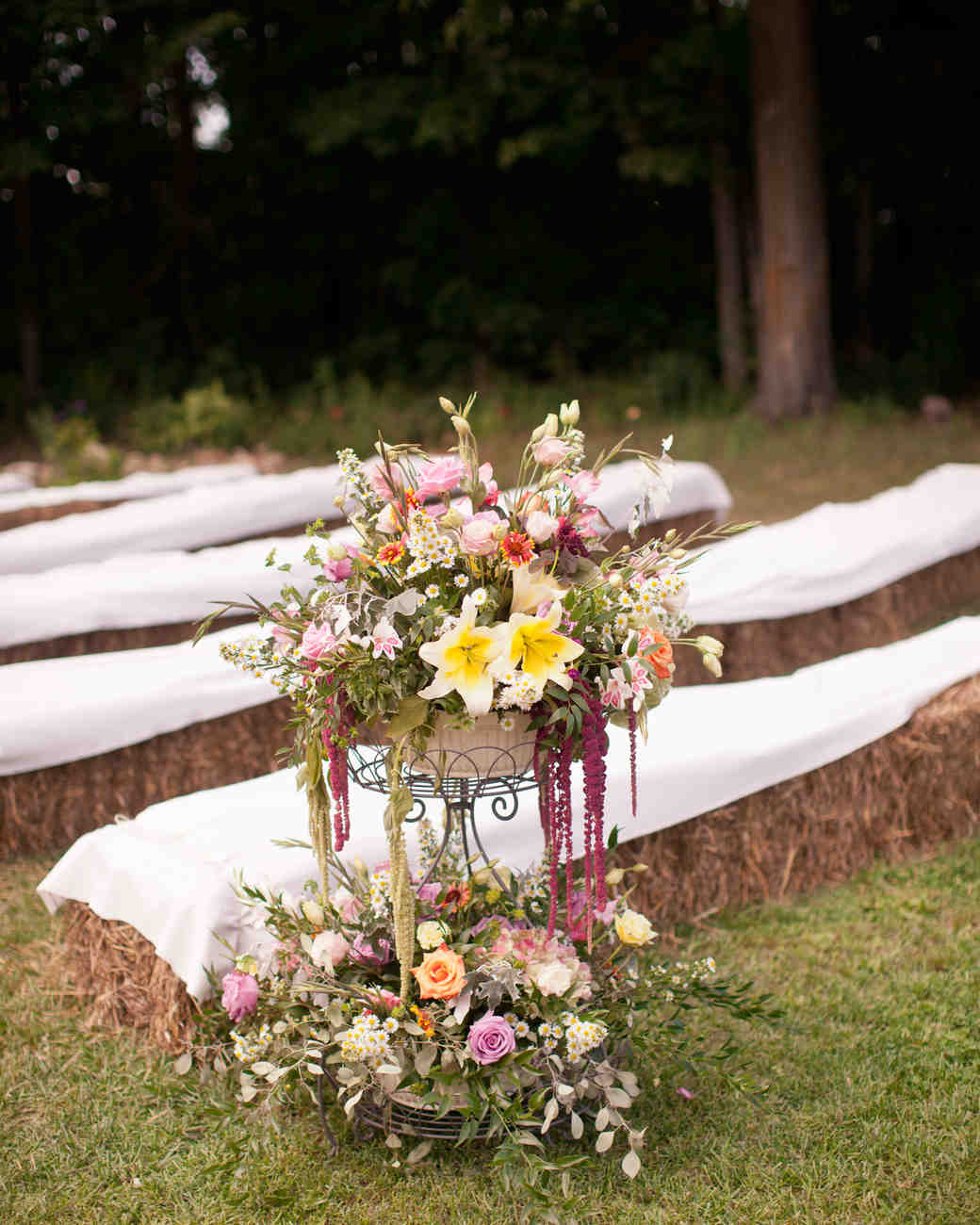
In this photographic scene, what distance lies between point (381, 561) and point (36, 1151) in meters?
1.45

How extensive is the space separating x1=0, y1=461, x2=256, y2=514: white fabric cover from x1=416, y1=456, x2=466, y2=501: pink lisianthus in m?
5.47

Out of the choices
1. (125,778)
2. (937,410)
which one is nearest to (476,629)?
(125,778)

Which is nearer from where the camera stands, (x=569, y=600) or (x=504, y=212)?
(x=569, y=600)

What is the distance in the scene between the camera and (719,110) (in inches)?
497

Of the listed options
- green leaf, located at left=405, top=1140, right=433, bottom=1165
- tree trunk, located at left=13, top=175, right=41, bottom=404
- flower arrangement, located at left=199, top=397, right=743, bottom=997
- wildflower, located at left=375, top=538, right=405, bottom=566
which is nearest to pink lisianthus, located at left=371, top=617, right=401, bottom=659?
flower arrangement, located at left=199, top=397, right=743, bottom=997

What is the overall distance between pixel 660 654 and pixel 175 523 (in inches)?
173

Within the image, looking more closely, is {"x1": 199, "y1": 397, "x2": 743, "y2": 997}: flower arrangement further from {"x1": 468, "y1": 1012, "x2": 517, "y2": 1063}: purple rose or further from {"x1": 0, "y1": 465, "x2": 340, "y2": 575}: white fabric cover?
{"x1": 0, "y1": 465, "x2": 340, "y2": 575}: white fabric cover

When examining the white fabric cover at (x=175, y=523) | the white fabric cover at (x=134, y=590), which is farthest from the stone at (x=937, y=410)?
the white fabric cover at (x=134, y=590)

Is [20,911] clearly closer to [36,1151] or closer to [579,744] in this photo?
[36,1151]

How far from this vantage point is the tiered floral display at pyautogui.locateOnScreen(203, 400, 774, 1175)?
2.24 m

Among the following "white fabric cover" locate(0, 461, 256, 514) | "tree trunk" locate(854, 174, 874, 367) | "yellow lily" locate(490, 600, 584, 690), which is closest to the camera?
"yellow lily" locate(490, 600, 584, 690)

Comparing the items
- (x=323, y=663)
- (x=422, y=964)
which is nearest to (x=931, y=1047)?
(x=422, y=964)

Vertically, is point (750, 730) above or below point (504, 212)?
below

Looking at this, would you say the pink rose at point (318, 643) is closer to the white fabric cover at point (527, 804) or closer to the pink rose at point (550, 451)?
the pink rose at point (550, 451)
